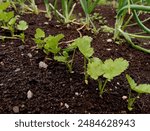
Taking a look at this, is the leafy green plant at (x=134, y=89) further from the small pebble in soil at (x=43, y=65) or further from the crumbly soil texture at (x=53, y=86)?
the small pebble in soil at (x=43, y=65)

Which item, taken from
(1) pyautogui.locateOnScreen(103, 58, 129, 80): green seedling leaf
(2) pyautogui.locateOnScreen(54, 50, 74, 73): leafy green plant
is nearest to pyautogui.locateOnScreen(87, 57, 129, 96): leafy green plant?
(1) pyautogui.locateOnScreen(103, 58, 129, 80): green seedling leaf

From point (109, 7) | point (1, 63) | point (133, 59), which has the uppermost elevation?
point (1, 63)

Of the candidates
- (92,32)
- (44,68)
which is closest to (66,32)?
(92,32)

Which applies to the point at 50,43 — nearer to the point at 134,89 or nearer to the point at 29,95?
the point at 29,95

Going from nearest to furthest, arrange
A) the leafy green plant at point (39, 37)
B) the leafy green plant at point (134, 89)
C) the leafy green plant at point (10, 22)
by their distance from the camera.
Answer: the leafy green plant at point (134, 89)
the leafy green plant at point (39, 37)
the leafy green plant at point (10, 22)

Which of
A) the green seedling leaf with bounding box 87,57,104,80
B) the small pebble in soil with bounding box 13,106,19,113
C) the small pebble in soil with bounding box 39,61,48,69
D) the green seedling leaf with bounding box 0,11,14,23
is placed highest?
the green seedling leaf with bounding box 0,11,14,23

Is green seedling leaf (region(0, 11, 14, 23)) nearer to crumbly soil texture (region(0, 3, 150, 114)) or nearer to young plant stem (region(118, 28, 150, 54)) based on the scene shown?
crumbly soil texture (region(0, 3, 150, 114))

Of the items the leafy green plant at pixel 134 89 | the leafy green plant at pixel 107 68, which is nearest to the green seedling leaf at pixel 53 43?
the leafy green plant at pixel 107 68

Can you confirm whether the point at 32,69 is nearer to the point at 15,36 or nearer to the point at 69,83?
the point at 69,83
